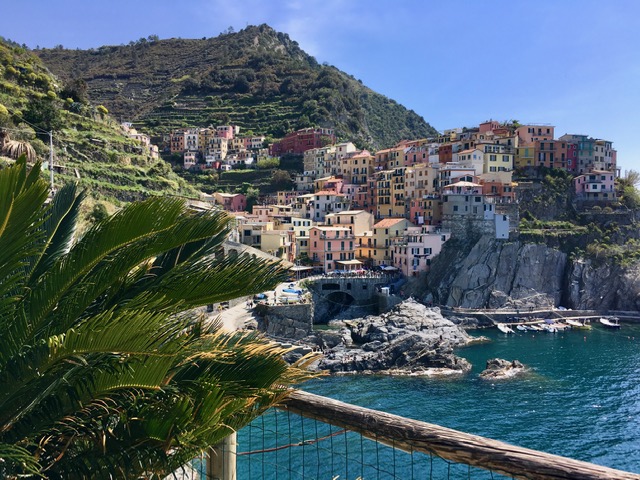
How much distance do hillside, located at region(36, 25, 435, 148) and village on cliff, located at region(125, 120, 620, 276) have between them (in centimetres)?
2186

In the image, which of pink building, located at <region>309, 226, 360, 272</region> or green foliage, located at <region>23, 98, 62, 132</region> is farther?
pink building, located at <region>309, 226, 360, 272</region>

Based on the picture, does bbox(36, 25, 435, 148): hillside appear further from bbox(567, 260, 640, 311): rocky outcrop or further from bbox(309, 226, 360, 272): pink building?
bbox(567, 260, 640, 311): rocky outcrop

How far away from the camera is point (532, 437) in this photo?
63.0 ft

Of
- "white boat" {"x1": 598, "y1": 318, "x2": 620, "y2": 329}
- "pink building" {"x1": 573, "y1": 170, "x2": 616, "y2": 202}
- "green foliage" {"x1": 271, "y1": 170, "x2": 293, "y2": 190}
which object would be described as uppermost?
"green foliage" {"x1": 271, "y1": 170, "x2": 293, "y2": 190}

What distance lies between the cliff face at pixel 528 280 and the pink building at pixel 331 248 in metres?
7.22

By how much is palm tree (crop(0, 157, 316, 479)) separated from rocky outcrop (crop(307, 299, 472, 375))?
78.7 ft

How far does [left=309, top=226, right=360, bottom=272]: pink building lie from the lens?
4506cm

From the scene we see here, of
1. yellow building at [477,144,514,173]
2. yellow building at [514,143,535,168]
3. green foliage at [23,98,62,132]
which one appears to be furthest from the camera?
yellow building at [514,143,535,168]

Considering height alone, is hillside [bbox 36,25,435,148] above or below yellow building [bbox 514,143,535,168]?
above

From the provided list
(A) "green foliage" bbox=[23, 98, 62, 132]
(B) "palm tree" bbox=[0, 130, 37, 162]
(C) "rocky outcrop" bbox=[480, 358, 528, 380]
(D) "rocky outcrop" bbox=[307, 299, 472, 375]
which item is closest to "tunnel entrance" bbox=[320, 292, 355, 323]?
(D) "rocky outcrop" bbox=[307, 299, 472, 375]

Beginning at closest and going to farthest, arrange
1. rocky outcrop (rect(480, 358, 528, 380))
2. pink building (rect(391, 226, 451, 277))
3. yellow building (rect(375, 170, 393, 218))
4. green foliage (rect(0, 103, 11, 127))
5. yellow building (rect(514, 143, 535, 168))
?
rocky outcrop (rect(480, 358, 528, 380)) < green foliage (rect(0, 103, 11, 127)) < pink building (rect(391, 226, 451, 277)) < yellow building (rect(375, 170, 393, 218)) < yellow building (rect(514, 143, 535, 168))

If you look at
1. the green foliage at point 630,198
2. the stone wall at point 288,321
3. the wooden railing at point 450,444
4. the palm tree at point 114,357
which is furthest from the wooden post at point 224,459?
the green foliage at point 630,198

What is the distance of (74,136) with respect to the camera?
36156 millimetres

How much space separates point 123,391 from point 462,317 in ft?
130
